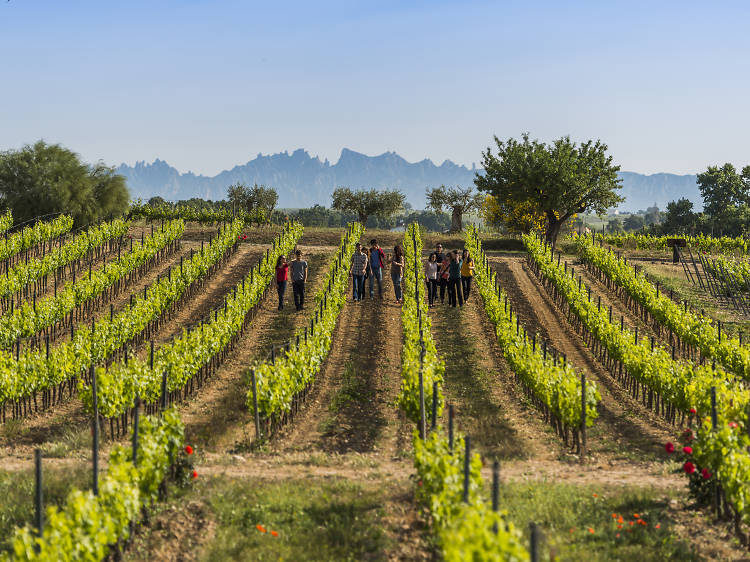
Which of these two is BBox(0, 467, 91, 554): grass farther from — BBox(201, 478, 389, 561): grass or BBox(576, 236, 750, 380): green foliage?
BBox(576, 236, 750, 380): green foliage

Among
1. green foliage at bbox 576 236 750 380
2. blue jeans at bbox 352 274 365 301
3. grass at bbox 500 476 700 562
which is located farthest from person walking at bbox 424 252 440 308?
grass at bbox 500 476 700 562

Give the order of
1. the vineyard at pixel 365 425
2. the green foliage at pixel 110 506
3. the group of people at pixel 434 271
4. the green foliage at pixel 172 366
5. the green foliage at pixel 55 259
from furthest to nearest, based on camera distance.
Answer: the green foliage at pixel 55 259
the group of people at pixel 434 271
the green foliage at pixel 172 366
the vineyard at pixel 365 425
the green foliage at pixel 110 506

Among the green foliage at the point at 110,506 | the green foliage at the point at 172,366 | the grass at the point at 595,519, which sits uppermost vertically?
the green foliage at the point at 172,366

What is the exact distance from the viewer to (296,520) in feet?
29.4

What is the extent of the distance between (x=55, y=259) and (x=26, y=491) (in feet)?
59.9

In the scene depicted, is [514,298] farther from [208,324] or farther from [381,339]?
[208,324]

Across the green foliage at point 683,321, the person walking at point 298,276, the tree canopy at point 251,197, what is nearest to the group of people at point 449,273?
the person walking at point 298,276

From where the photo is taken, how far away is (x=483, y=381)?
651 inches

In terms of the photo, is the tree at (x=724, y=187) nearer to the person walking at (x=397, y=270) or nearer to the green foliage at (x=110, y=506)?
the person walking at (x=397, y=270)

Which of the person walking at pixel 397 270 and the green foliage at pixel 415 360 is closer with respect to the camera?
the green foliage at pixel 415 360

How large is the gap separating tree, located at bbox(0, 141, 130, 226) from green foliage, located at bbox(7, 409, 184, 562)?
3353cm

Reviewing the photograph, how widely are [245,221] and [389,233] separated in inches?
313

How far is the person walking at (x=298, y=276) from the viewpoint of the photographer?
2080cm

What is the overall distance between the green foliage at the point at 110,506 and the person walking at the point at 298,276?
10.7 m
